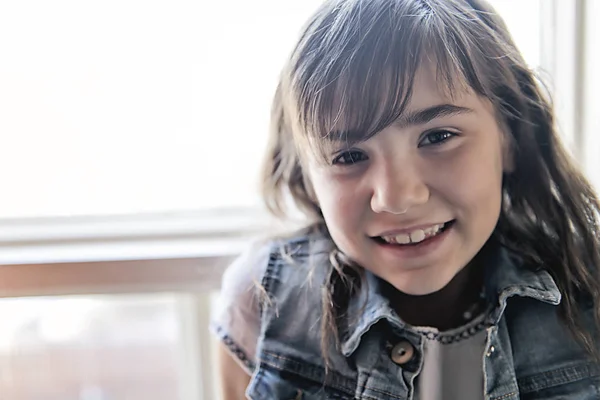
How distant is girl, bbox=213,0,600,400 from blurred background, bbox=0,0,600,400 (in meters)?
0.11

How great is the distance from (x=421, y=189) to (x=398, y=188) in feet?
0.09

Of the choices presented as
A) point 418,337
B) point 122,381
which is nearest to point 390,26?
point 418,337

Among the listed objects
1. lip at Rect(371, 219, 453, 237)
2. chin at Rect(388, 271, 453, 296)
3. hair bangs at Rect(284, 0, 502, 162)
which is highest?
hair bangs at Rect(284, 0, 502, 162)

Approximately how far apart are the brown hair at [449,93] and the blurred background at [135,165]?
0.10 metres

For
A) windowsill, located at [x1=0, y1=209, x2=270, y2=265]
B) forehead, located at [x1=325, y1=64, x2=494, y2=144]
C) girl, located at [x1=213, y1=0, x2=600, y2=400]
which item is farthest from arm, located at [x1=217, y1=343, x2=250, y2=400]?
forehead, located at [x1=325, y1=64, x2=494, y2=144]

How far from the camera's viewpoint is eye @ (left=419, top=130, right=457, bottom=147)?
68cm

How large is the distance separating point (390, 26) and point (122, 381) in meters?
0.71

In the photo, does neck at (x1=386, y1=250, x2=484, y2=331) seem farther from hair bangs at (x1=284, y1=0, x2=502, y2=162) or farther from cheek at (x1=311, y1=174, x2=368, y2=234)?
hair bangs at (x1=284, y1=0, x2=502, y2=162)

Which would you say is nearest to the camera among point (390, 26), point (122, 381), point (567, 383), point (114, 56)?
point (390, 26)

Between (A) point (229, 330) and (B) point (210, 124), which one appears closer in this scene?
(A) point (229, 330)

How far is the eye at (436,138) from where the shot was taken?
0.68 m

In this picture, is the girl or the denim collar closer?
the girl

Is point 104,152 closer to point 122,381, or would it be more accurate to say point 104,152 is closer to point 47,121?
point 47,121

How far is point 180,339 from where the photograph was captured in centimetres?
102
